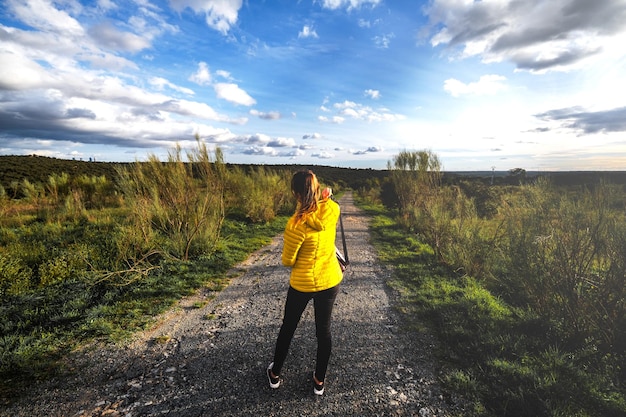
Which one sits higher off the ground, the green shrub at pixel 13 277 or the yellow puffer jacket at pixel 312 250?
the yellow puffer jacket at pixel 312 250

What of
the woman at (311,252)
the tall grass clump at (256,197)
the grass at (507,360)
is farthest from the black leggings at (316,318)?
the tall grass clump at (256,197)

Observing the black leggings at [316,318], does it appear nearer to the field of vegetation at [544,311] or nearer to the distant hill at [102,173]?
the field of vegetation at [544,311]

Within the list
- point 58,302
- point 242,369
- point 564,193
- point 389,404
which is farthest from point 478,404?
point 58,302

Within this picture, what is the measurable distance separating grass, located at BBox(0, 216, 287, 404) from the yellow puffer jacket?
9.42 ft

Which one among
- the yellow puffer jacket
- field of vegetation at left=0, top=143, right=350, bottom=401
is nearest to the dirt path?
field of vegetation at left=0, top=143, right=350, bottom=401

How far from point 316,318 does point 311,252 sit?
0.64 metres

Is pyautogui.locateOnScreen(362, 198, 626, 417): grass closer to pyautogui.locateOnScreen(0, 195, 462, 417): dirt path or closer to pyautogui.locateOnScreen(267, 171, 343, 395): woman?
pyautogui.locateOnScreen(0, 195, 462, 417): dirt path

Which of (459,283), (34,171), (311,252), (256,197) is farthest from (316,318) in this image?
(34,171)

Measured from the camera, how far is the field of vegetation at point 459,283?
2947mm

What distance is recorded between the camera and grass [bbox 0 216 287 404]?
3.00m

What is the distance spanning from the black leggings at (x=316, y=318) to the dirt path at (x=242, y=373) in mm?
351

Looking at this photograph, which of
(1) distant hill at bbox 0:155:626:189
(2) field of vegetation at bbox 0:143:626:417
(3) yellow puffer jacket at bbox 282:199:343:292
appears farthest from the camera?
(1) distant hill at bbox 0:155:626:189

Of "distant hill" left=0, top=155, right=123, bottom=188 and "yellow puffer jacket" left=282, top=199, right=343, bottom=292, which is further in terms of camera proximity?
"distant hill" left=0, top=155, right=123, bottom=188

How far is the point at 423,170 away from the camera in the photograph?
12867mm
